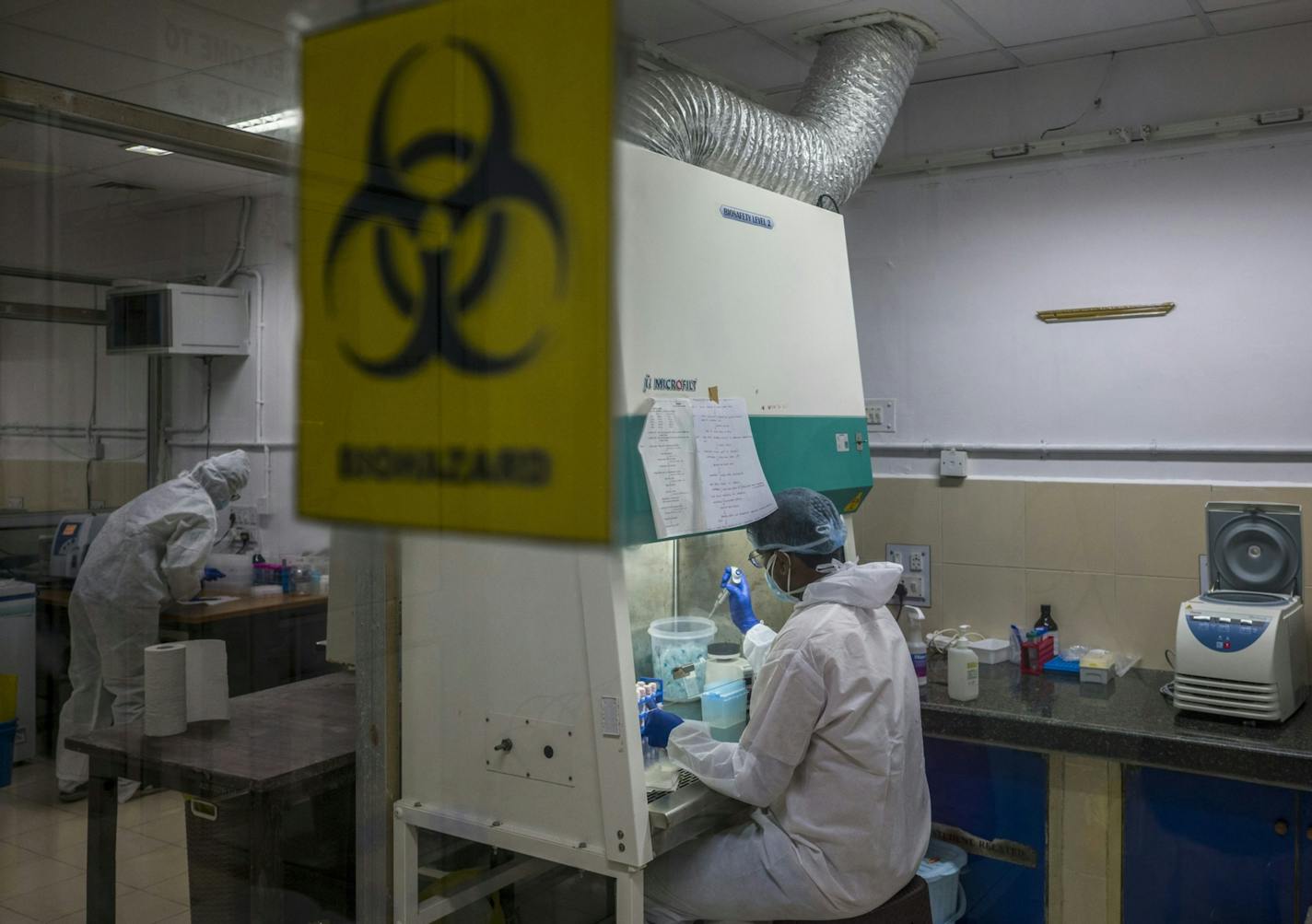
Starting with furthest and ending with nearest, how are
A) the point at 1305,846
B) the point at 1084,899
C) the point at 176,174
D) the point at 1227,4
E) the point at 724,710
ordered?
1. the point at 1227,4
2. the point at 1084,899
3. the point at 724,710
4. the point at 1305,846
5. the point at 176,174

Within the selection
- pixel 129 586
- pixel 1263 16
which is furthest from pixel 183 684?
pixel 1263 16

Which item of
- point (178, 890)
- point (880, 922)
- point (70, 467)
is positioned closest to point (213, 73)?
point (70, 467)

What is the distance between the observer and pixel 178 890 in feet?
4.15

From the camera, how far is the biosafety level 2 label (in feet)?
7.07

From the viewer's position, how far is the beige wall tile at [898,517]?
10.4 ft

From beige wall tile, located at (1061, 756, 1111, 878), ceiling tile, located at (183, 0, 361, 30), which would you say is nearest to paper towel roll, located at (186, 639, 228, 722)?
ceiling tile, located at (183, 0, 361, 30)

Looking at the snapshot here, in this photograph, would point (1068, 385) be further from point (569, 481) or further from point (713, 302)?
point (569, 481)

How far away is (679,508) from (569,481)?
3.24 feet

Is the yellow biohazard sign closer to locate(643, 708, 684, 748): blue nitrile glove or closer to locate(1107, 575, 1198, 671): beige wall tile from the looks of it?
locate(643, 708, 684, 748): blue nitrile glove

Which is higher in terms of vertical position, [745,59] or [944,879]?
[745,59]

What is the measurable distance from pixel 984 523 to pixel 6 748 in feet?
8.30

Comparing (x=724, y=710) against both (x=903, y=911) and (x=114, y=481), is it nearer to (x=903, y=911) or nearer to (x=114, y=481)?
(x=903, y=911)

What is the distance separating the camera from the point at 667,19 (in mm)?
1969

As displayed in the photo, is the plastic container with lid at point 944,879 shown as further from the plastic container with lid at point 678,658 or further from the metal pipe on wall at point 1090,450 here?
the metal pipe on wall at point 1090,450
